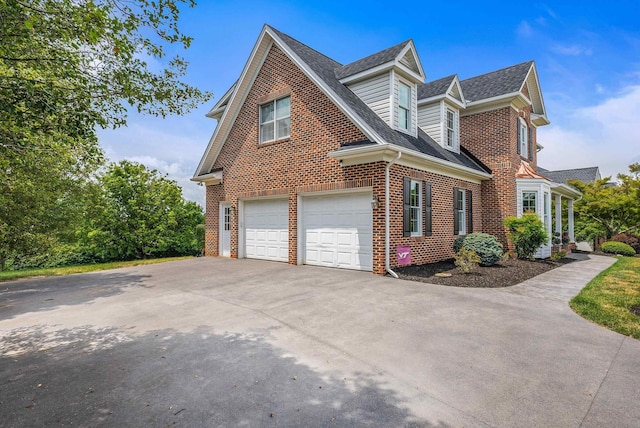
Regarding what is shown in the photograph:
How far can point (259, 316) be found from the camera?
5.45 metres

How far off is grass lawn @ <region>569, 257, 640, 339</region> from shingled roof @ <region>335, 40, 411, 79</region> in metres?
8.50

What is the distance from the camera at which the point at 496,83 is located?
14922mm

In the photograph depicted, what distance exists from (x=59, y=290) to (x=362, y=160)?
8.54m

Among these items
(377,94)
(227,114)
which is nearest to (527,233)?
(377,94)

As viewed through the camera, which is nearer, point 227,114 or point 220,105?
point 227,114

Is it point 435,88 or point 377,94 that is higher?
point 435,88

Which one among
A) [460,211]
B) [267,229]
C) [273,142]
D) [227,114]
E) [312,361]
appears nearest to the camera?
[312,361]

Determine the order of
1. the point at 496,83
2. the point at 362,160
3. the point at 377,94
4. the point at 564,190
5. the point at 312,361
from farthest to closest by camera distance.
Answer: the point at 564,190, the point at 496,83, the point at 377,94, the point at 362,160, the point at 312,361

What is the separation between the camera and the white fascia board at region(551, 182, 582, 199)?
51.3 feet

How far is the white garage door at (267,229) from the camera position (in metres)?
12.1

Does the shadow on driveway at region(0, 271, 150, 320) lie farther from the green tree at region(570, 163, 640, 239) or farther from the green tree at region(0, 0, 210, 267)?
the green tree at region(570, 163, 640, 239)

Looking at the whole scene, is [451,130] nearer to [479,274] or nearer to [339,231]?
[479,274]

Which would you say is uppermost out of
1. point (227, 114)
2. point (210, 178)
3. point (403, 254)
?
point (227, 114)

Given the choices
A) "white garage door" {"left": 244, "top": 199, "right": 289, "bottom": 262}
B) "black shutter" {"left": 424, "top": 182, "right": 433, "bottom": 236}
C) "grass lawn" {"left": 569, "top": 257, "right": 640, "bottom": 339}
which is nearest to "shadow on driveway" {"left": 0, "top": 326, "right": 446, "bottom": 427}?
"grass lawn" {"left": 569, "top": 257, "right": 640, "bottom": 339}
